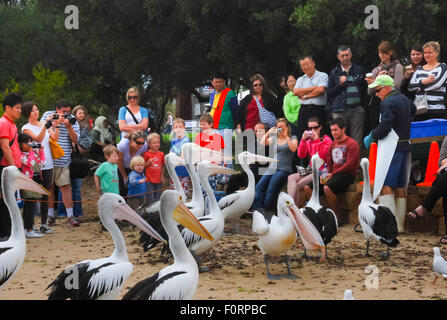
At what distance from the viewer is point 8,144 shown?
24.9 feet

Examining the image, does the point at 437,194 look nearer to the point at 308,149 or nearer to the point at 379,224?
the point at 379,224

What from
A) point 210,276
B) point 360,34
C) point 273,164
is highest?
point 360,34

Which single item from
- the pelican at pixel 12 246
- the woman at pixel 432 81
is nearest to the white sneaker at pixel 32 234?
the pelican at pixel 12 246

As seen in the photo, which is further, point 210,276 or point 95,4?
point 95,4

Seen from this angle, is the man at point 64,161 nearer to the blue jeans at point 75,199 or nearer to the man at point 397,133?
the blue jeans at point 75,199

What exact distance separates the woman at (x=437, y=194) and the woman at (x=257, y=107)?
9.57 ft

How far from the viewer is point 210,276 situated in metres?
6.21

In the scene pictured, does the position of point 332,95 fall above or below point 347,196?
above

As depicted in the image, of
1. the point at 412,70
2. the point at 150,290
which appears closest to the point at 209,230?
the point at 150,290

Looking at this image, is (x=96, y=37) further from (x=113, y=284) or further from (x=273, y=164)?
(x=113, y=284)

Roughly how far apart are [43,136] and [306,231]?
4.50m

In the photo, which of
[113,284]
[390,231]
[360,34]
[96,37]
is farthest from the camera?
[96,37]

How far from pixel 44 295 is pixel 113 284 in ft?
5.14
